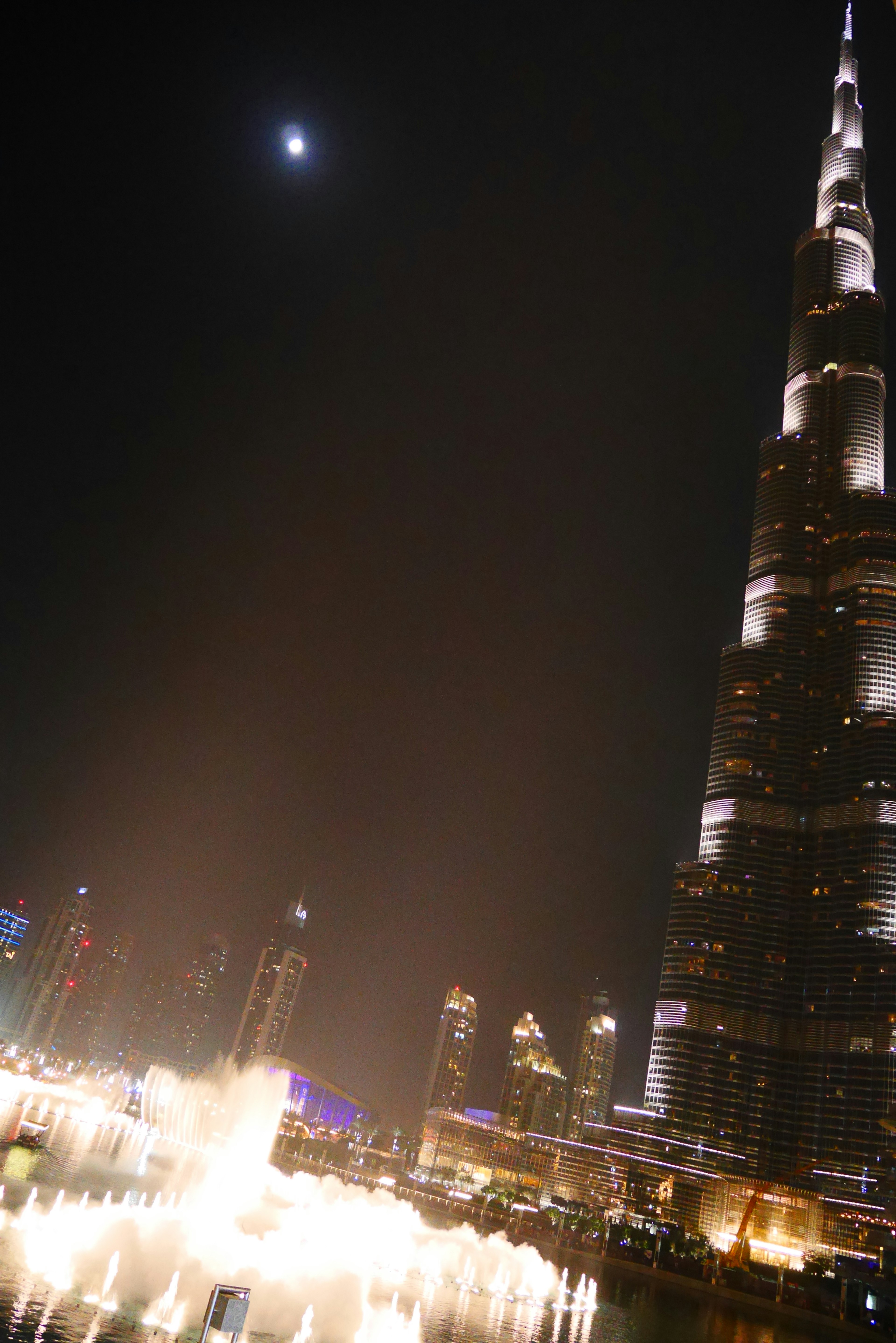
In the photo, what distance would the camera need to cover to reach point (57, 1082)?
185750 mm

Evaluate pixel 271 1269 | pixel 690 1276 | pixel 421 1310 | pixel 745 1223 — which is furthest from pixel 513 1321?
pixel 745 1223

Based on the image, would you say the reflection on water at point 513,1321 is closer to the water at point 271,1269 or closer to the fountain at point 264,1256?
the water at point 271,1269

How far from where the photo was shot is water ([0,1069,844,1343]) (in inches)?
1361

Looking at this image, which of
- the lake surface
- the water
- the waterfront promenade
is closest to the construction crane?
the waterfront promenade

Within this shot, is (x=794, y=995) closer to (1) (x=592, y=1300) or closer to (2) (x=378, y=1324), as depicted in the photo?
(1) (x=592, y=1300)

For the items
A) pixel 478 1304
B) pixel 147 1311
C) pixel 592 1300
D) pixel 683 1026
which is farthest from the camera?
pixel 683 1026

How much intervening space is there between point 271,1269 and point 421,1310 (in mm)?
9369

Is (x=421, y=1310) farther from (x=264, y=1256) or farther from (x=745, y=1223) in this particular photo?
(x=745, y=1223)

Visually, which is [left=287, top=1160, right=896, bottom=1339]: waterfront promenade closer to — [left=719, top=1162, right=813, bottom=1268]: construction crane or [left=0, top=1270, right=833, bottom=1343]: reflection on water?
[left=0, top=1270, right=833, bottom=1343]: reflection on water

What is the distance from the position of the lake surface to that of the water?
16 centimetres

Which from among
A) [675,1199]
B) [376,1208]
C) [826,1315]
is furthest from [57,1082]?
[826,1315]

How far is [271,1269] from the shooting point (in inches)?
1645

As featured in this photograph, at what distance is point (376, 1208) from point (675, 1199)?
419 ft

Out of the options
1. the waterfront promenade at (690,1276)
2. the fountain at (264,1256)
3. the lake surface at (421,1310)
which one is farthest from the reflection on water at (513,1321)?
the waterfront promenade at (690,1276)
